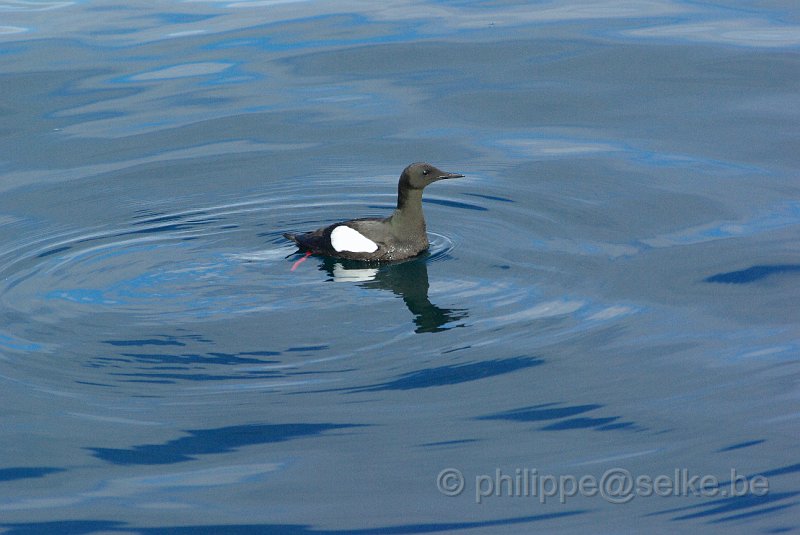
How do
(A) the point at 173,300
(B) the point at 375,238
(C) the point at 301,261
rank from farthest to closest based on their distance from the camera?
(B) the point at 375,238 → (C) the point at 301,261 → (A) the point at 173,300

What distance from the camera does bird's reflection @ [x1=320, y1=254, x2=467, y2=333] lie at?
32.0ft

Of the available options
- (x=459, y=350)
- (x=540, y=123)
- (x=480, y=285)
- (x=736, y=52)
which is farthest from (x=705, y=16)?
(x=459, y=350)

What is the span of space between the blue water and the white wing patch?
0.25 metres

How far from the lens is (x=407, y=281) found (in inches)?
432

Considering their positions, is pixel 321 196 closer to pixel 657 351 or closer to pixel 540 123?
pixel 540 123

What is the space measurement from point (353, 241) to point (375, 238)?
0.74 feet

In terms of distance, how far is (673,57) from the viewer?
56.6 ft

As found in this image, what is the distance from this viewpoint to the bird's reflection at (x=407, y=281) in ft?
32.0

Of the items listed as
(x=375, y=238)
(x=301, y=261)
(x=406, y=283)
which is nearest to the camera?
(x=406, y=283)

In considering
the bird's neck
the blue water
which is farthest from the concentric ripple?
the bird's neck

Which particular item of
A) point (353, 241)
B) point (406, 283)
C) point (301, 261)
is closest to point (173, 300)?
point (301, 261)

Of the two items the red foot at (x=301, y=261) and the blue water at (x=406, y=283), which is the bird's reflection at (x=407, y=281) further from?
the red foot at (x=301, y=261)

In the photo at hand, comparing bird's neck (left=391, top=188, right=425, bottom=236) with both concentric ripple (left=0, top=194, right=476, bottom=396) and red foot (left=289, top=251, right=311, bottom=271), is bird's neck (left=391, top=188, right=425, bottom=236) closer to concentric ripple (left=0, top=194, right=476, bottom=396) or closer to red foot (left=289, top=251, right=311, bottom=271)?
concentric ripple (left=0, top=194, right=476, bottom=396)

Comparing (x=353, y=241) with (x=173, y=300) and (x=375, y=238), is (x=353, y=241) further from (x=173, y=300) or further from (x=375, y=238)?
(x=173, y=300)
